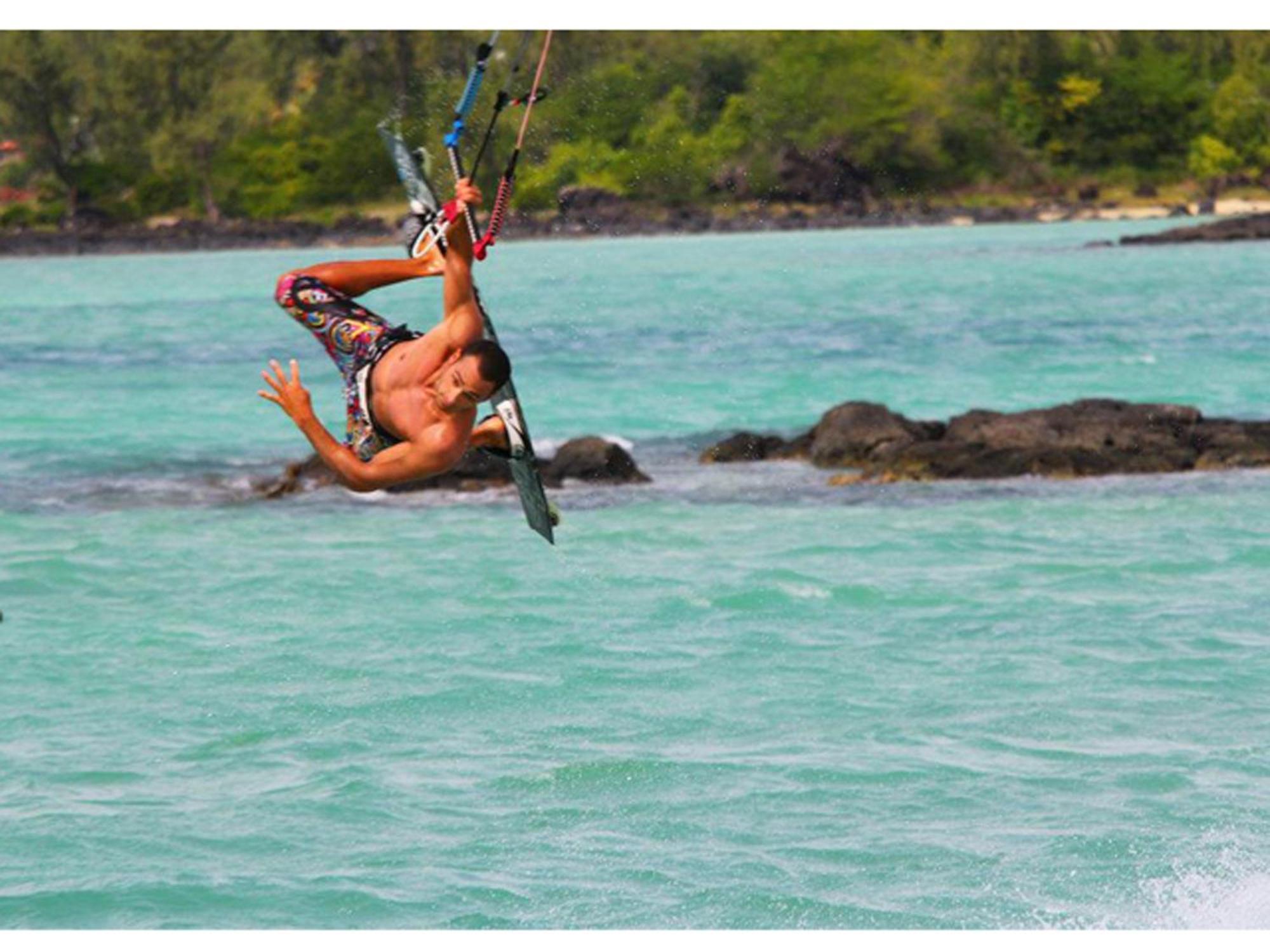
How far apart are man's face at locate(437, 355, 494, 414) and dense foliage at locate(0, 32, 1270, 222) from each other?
36129 mm

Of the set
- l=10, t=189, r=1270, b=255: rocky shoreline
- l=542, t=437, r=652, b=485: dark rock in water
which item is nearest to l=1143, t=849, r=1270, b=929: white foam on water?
l=542, t=437, r=652, b=485: dark rock in water

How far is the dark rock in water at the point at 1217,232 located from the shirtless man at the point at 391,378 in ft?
206

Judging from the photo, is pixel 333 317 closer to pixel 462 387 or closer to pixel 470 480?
pixel 462 387

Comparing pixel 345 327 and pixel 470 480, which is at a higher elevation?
pixel 345 327

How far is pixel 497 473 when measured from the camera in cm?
2825

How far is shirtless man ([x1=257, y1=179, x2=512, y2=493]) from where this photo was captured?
6.80 m

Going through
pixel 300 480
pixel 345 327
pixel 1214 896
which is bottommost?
pixel 1214 896

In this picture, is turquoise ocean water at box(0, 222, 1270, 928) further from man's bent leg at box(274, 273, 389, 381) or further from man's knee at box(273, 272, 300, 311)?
man's knee at box(273, 272, 300, 311)

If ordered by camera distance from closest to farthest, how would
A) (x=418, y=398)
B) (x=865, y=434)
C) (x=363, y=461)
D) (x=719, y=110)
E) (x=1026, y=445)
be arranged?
(x=418, y=398), (x=363, y=461), (x=1026, y=445), (x=865, y=434), (x=719, y=110)

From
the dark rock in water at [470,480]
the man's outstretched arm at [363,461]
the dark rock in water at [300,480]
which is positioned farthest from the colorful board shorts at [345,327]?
the dark rock in water at [300,480]

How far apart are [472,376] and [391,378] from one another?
0.39 m

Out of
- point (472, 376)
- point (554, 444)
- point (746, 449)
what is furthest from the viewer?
point (554, 444)

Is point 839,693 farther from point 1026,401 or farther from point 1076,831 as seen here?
point 1026,401

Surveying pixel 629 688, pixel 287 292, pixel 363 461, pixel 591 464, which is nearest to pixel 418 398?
pixel 363 461
